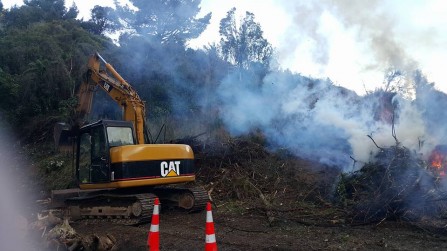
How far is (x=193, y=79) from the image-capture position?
2061cm

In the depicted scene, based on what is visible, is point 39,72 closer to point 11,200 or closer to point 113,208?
point 11,200

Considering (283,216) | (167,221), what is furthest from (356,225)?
(167,221)

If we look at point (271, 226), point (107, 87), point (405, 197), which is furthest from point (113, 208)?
point (405, 197)

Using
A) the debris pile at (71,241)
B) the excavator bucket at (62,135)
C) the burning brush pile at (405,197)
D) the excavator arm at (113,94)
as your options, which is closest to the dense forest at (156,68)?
the excavator arm at (113,94)

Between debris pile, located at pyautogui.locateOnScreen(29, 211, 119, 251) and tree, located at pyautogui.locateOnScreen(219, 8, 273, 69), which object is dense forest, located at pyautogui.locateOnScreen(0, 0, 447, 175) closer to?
tree, located at pyautogui.locateOnScreen(219, 8, 273, 69)

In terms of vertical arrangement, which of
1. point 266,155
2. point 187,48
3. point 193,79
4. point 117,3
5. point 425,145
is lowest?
point 266,155

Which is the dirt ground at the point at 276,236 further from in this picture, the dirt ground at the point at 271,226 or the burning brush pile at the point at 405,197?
the burning brush pile at the point at 405,197

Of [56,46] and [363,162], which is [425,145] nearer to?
[363,162]

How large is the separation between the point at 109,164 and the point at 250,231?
3.61 meters

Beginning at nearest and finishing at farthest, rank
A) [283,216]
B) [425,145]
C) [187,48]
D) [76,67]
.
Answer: [283,216] < [425,145] < [187,48] < [76,67]

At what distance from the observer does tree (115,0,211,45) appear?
Result: 67.2 feet

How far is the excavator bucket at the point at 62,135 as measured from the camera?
1009 cm

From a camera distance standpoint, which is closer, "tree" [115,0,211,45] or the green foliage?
"tree" [115,0,211,45]

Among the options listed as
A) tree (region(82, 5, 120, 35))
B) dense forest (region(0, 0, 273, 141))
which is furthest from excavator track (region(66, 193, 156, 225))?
tree (region(82, 5, 120, 35))
